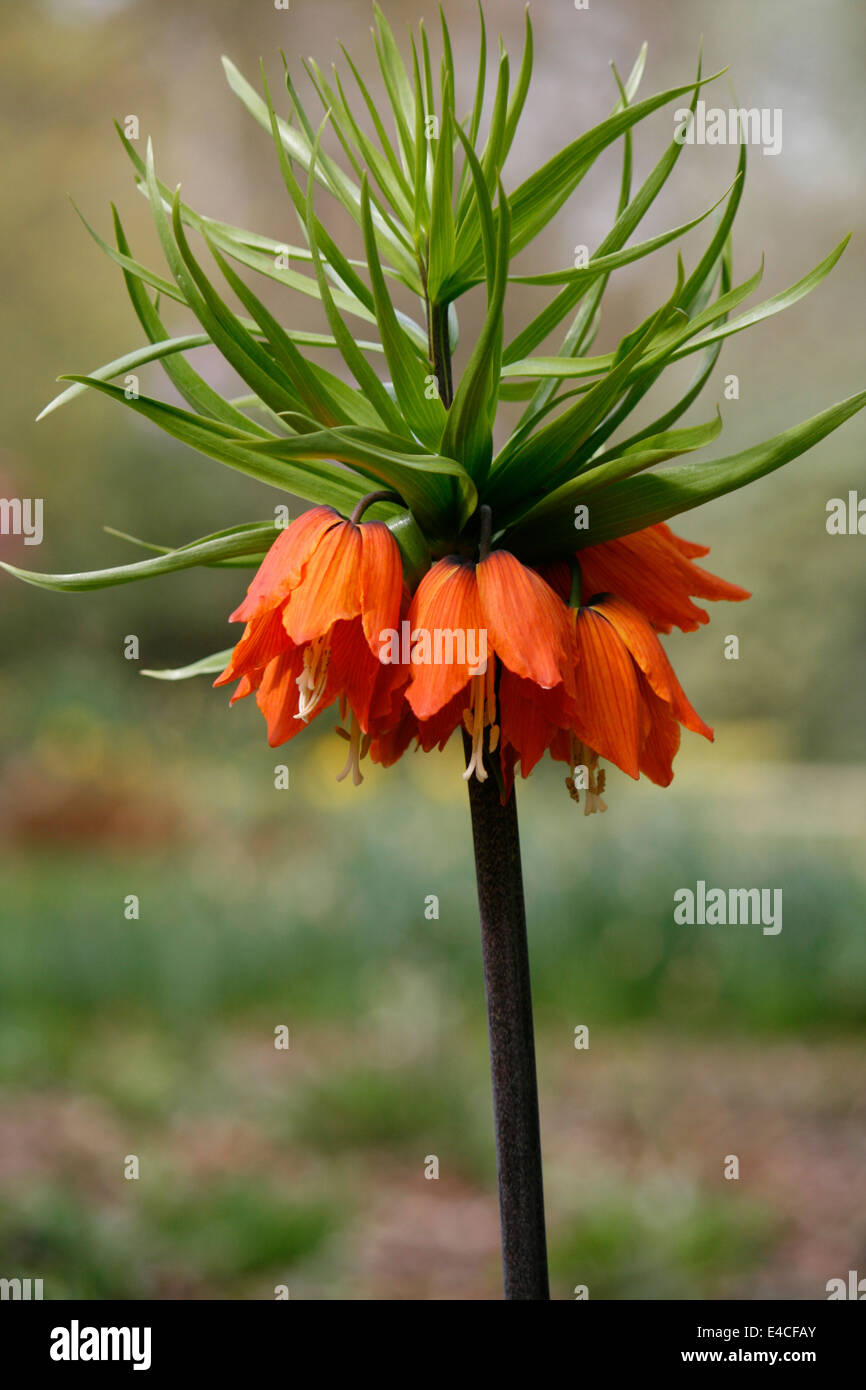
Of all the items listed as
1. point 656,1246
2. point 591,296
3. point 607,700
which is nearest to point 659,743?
point 607,700

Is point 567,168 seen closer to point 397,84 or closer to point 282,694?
point 397,84

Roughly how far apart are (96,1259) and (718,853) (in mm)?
1497

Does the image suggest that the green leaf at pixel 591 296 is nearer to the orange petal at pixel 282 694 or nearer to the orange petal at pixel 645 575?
the orange petal at pixel 645 575

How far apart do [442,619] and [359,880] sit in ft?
6.79

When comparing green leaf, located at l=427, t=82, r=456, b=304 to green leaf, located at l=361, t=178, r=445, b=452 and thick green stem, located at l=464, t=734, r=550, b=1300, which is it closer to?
green leaf, located at l=361, t=178, r=445, b=452

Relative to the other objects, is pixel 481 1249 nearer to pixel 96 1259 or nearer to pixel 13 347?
pixel 96 1259

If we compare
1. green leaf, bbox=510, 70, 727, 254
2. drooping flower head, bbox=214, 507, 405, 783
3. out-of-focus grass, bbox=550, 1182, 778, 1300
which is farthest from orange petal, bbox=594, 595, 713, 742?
out-of-focus grass, bbox=550, 1182, 778, 1300

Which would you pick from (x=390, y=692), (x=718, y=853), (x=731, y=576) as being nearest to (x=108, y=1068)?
(x=718, y=853)

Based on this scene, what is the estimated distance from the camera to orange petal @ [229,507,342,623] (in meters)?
0.55

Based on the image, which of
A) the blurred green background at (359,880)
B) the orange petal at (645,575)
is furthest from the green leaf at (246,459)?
the blurred green background at (359,880)

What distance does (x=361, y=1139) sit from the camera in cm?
220

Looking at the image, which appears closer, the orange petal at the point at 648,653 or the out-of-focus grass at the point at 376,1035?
the orange petal at the point at 648,653

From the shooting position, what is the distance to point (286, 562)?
55 cm

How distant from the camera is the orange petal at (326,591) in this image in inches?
21.1
